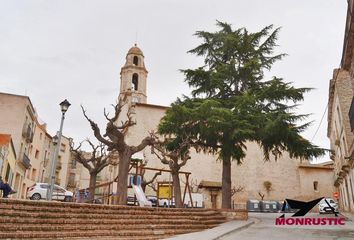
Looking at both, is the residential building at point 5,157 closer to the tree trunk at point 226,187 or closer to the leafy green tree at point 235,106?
the leafy green tree at point 235,106

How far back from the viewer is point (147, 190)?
35031mm

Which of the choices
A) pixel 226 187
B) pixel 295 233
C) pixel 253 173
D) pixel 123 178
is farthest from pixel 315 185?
pixel 123 178

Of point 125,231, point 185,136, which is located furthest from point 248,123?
point 125,231

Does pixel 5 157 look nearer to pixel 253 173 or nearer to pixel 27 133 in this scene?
pixel 27 133

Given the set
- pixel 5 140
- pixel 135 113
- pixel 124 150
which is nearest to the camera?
pixel 124 150

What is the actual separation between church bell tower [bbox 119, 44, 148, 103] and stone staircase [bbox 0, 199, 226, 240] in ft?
132

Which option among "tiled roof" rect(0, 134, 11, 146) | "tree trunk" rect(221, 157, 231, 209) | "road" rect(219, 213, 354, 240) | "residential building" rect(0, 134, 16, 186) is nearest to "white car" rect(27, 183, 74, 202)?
"residential building" rect(0, 134, 16, 186)

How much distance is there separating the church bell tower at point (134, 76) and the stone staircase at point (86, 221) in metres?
40.3

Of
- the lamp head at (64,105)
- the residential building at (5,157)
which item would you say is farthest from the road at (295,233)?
the residential building at (5,157)

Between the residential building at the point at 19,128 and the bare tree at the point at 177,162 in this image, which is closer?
the bare tree at the point at 177,162

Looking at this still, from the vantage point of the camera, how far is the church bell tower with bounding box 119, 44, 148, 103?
171 feet

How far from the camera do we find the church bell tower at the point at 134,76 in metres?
52.1

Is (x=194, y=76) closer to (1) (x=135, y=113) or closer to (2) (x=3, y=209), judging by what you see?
(2) (x=3, y=209)

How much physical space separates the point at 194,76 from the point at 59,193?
628 inches
